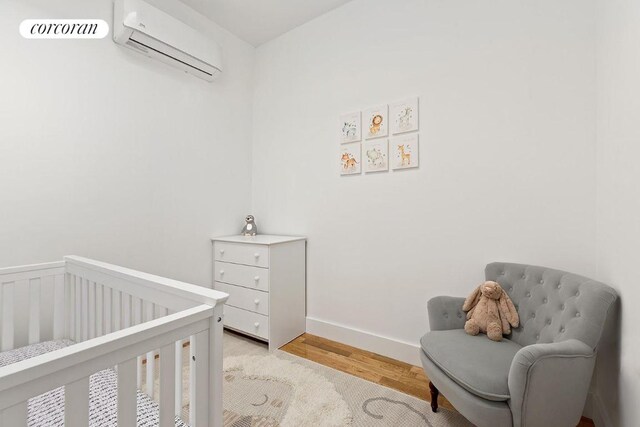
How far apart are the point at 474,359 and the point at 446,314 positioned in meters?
0.39

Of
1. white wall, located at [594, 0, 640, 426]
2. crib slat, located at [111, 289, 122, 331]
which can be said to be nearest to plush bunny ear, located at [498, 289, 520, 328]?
white wall, located at [594, 0, 640, 426]

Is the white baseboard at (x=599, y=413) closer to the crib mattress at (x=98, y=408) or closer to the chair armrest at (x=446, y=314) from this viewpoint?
the chair armrest at (x=446, y=314)

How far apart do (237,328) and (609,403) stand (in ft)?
7.62

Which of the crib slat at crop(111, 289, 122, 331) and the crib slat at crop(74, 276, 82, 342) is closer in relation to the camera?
the crib slat at crop(111, 289, 122, 331)

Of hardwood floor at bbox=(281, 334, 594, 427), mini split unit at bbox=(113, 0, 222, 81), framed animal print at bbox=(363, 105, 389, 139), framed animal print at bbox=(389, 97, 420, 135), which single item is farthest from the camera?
framed animal print at bbox=(363, 105, 389, 139)

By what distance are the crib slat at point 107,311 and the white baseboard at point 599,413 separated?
7.63 ft

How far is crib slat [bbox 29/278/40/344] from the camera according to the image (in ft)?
4.89

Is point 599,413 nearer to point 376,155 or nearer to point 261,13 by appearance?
point 376,155

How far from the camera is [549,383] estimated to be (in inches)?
42.2

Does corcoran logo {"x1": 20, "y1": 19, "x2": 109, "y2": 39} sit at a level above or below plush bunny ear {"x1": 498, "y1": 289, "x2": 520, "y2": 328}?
above

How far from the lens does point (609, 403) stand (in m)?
1.32

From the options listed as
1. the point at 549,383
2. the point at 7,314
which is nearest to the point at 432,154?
the point at 549,383

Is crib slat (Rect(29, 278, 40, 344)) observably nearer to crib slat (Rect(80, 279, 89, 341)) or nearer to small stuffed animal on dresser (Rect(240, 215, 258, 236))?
crib slat (Rect(80, 279, 89, 341))

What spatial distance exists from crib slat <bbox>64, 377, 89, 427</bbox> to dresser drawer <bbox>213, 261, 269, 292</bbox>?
60.7 inches
